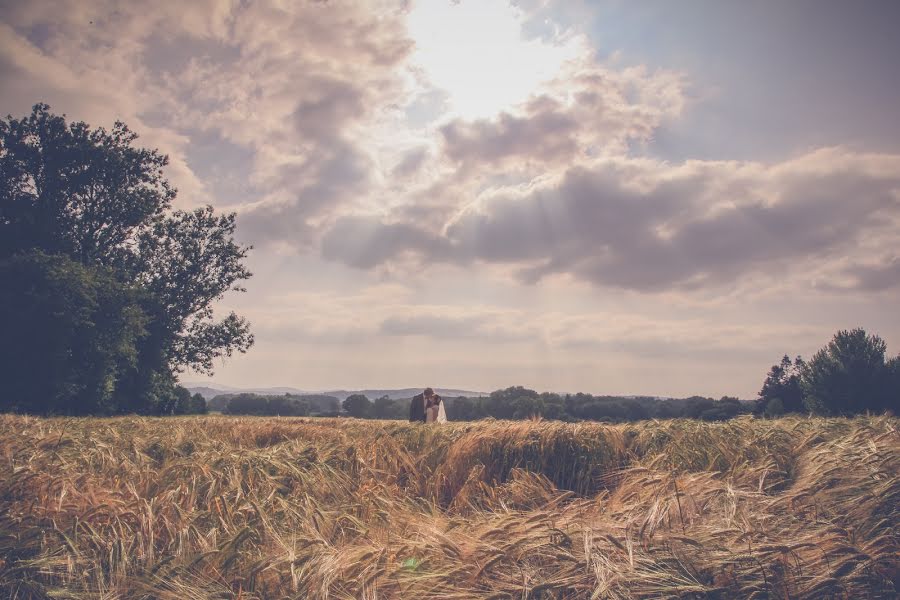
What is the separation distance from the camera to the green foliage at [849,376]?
127ft

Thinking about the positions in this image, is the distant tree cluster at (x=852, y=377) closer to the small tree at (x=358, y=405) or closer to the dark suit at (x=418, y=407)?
the dark suit at (x=418, y=407)

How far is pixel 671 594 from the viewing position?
1787 millimetres

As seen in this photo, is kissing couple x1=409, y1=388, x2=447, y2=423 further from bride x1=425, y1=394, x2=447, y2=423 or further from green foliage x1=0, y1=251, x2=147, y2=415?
green foliage x1=0, y1=251, x2=147, y2=415

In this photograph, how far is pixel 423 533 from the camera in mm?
2578

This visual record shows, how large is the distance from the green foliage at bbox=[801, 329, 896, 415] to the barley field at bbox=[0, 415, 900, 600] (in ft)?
142

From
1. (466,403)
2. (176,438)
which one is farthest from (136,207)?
(466,403)

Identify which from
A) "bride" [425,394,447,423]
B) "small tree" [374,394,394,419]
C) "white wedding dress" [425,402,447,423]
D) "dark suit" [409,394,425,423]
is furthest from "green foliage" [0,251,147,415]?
"small tree" [374,394,394,419]

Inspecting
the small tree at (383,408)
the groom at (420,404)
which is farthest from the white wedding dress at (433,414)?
the small tree at (383,408)

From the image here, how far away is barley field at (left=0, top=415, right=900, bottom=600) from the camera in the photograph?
76.6 inches

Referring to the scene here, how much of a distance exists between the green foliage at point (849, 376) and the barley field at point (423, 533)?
43.2 meters

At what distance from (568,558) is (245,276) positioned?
109 ft

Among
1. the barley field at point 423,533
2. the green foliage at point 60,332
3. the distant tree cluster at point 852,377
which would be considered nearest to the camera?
the barley field at point 423,533

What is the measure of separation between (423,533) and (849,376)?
4912 centimetres

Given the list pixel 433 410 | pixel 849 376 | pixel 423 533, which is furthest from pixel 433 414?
pixel 849 376
